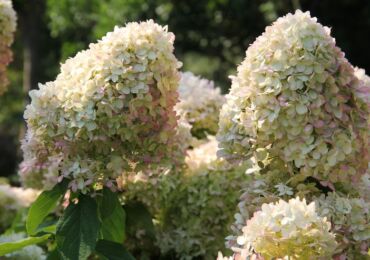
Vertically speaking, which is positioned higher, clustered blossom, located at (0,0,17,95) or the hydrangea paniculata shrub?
clustered blossom, located at (0,0,17,95)

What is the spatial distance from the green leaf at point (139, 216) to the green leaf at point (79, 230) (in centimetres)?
40

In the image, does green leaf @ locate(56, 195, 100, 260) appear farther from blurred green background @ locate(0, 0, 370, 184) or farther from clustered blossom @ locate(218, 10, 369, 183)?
blurred green background @ locate(0, 0, 370, 184)

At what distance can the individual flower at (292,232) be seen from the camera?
1.87m

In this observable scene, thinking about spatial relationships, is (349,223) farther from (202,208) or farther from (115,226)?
(202,208)

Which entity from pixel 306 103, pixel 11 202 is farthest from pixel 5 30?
pixel 306 103

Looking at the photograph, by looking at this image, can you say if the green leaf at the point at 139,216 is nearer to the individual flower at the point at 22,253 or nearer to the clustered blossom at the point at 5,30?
the individual flower at the point at 22,253

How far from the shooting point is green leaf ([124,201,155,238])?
275cm

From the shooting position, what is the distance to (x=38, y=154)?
2.47 m

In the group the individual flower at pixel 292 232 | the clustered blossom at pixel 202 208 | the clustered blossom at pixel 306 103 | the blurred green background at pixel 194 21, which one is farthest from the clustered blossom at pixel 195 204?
the blurred green background at pixel 194 21

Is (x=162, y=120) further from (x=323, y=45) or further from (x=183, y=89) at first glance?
(x=183, y=89)

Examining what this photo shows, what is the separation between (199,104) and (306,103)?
1.35 m

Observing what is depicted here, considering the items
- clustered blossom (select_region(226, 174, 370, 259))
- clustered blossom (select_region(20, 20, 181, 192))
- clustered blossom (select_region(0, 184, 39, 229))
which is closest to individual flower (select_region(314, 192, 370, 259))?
clustered blossom (select_region(226, 174, 370, 259))

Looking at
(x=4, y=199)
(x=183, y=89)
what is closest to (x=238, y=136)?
(x=183, y=89)

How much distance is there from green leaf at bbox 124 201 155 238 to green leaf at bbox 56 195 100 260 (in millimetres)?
397
